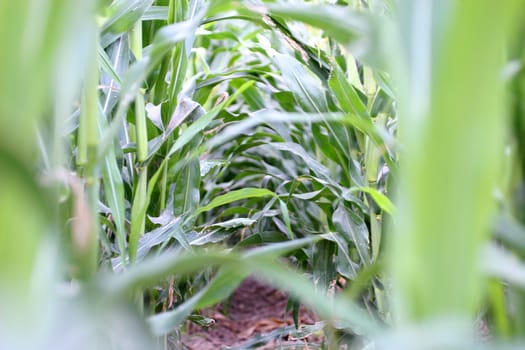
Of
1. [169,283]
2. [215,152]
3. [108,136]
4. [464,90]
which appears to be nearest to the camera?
[464,90]

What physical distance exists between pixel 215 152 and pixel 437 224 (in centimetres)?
115

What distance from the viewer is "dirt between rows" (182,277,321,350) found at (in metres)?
1.57

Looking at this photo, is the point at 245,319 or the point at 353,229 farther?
the point at 245,319

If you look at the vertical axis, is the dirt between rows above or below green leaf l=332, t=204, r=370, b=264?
below

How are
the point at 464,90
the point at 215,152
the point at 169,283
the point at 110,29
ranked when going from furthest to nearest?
the point at 215,152
the point at 169,283
the point at 110,29
the point at 464,90

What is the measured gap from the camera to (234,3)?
0.54m

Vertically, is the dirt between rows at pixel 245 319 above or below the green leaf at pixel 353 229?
below

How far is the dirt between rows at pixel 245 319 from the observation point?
1.57 metres

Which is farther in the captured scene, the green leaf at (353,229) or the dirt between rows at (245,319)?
the dirt between rows at (245,319)

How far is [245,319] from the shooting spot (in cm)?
184

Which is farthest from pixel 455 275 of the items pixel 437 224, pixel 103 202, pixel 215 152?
pixel 215 152

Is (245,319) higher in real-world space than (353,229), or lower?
lower

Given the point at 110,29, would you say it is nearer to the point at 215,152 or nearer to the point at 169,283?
the point at 169,283

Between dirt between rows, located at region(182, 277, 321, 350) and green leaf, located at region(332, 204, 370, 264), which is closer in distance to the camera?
green leaf, located at region(332, 204, 370, 264)
